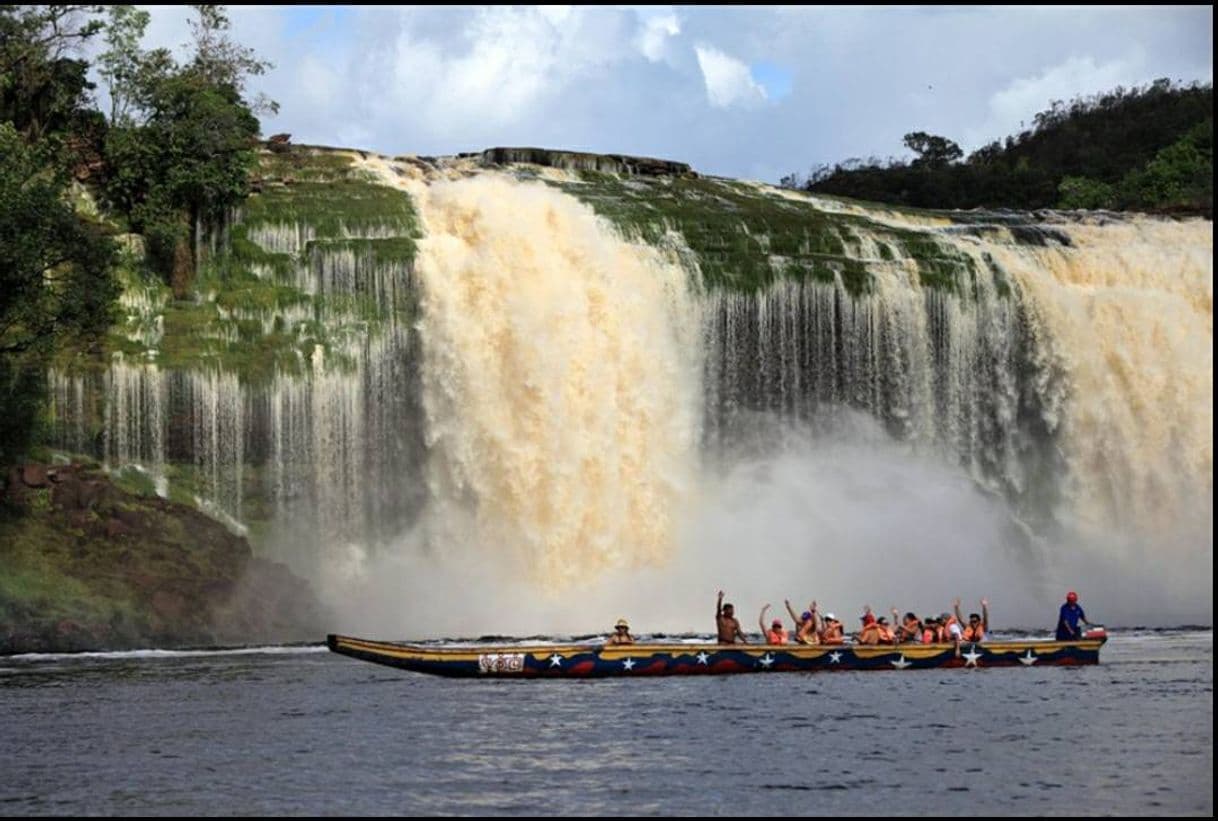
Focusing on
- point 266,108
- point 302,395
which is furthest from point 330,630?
point 266,108

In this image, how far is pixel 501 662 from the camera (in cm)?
3841

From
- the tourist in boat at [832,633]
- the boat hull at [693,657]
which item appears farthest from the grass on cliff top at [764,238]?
the boat hull at [693,657]

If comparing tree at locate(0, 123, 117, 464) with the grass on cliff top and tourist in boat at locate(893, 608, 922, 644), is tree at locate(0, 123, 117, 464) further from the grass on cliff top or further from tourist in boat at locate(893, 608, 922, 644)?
tourist in boat at locate(893, 608, 922, 644)

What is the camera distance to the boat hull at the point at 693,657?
3831cm

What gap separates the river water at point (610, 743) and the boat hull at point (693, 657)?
0.34 metres

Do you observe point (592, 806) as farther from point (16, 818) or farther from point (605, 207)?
point (605, 207)

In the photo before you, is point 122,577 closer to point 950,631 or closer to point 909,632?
point 909,632

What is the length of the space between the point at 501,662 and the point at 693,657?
12.3ft

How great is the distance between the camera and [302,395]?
174ft

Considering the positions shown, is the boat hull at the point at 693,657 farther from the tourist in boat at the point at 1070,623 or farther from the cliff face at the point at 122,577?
the cliff face at the point at 122,577

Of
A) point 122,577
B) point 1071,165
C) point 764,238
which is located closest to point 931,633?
point 122,577

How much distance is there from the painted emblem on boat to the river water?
40 centimetres

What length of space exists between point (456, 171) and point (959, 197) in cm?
5336

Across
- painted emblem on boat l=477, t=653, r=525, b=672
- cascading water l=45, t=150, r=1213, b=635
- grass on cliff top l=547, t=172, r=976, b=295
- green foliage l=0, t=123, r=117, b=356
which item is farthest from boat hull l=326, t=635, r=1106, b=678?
grass on cliff top l=547, t=172, r=976, b=295
